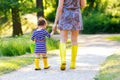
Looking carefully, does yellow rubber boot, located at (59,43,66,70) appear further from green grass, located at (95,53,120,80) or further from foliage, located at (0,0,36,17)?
foliage, located at (0,0,36,17)

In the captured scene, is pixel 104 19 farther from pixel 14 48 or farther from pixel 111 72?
pixel 111 72

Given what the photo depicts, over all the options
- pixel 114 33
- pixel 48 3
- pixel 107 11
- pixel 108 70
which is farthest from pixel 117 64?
pixel 48 3

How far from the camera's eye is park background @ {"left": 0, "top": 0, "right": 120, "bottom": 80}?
1567 centimetres

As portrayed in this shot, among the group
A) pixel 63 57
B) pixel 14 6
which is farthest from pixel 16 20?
pixel 63 57

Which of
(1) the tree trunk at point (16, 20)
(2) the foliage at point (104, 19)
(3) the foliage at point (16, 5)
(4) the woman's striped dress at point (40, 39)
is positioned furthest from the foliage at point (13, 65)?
(2) the foliage at point (104, 19)

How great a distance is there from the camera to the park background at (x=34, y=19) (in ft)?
51.4

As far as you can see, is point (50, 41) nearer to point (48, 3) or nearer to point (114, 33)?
point (114, 33)

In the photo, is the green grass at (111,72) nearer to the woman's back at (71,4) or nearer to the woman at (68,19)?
the woman at (68,19)

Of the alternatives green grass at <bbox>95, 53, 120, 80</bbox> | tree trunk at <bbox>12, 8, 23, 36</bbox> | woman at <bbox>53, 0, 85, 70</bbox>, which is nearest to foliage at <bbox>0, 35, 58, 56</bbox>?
green grass at <bbox>95, 53, 120, 80</bbox>

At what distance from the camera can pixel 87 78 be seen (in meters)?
8.20

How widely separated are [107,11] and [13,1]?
10151 millimetres

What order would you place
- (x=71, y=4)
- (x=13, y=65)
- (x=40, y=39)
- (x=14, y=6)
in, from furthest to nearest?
(x=14, y=6) < (x=13, y=65) < (x=40, y=39) < (x=71, y=4)

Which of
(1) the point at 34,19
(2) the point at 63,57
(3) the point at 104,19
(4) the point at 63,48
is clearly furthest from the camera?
(1) the point at 34,19

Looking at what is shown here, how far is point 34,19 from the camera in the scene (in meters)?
33.0
